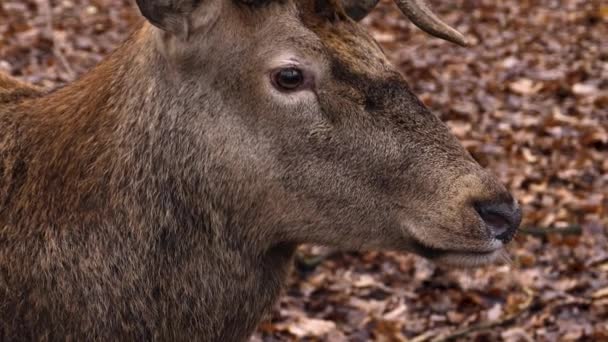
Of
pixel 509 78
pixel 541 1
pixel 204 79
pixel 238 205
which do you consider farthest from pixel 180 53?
pixel 541 1

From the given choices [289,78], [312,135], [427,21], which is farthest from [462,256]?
[427,21]

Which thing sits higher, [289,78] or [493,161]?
[289,78]

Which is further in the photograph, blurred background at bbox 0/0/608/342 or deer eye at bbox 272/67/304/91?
blurred background at bbox 0/0/608/342

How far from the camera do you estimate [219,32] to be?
3615 millimetres

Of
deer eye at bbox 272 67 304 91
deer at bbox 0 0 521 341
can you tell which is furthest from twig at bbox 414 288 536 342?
deer eye at bbox 272 67 304 91

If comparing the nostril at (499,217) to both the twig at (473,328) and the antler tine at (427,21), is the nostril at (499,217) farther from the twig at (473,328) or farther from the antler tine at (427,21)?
the twig at (473,328)

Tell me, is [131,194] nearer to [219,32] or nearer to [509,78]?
[219,32]

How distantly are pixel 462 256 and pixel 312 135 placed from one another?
74 cm

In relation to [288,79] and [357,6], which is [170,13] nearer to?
[288,79]

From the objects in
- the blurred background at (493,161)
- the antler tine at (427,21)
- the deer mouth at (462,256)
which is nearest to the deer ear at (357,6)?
the antler tine at (427,21)

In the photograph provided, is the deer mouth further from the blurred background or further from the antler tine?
the antler tine

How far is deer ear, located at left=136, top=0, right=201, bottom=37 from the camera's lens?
11.2 ft

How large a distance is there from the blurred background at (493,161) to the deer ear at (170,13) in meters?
0.82

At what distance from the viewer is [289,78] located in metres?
3.58
